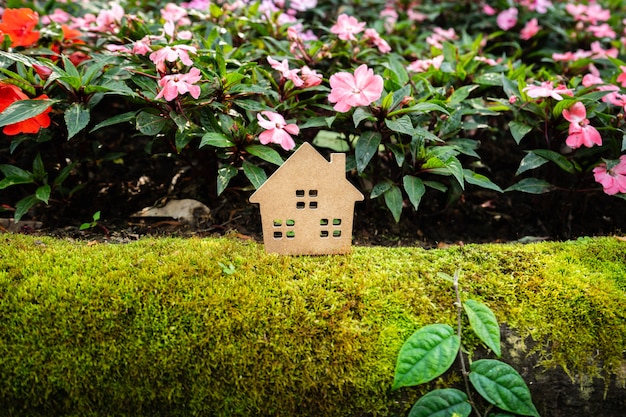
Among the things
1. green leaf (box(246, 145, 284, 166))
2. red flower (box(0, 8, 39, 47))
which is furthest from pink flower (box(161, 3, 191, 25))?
green leaf (box(246, 145, 284, 166))

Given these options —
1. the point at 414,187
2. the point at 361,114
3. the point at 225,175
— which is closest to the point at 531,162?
the point at 414,187

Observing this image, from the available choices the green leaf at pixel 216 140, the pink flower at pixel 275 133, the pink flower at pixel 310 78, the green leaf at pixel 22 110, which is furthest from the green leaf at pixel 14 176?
the pink flower at pixel 310 78

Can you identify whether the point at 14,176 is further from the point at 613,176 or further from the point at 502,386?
the point at 613,176

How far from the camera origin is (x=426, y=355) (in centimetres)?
134

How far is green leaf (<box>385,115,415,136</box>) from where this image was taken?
1.79 m

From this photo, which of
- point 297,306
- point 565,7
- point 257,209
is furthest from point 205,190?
point 565,7

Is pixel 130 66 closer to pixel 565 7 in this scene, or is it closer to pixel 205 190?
pixel 205 190

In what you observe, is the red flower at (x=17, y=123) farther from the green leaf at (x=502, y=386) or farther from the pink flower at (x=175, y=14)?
the green leaf at (x=502, y=386)

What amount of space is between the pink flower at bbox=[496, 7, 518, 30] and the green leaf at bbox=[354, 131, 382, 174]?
217 cm

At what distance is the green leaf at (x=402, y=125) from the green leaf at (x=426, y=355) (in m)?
0.77

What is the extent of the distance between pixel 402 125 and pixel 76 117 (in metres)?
1.27

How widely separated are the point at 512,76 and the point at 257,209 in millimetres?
1448

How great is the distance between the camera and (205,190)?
7.57 ft

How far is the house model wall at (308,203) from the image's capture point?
1.59m
